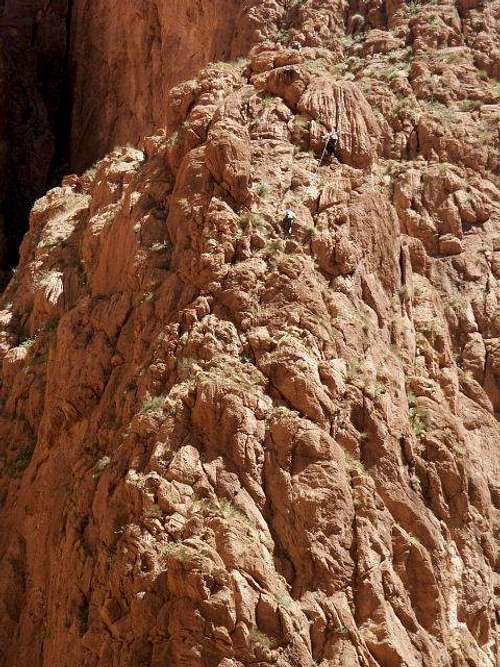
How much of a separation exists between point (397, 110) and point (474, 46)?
324 centimetres

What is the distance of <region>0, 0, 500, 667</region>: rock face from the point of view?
512 inches

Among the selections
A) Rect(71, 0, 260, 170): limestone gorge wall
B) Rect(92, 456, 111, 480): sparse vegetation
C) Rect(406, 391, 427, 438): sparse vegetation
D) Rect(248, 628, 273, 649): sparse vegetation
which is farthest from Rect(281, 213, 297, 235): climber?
Rect(71, 0, 260, 170): limestone gorge wall

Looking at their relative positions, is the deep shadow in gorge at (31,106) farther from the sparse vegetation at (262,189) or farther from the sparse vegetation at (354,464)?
the sparse vegetation at (354,464)

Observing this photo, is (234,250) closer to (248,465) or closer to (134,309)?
(134,309)

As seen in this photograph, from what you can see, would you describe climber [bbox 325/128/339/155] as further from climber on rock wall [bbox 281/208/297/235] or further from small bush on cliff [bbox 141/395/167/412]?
small bush on cliff [bbox 141/395/167/412]

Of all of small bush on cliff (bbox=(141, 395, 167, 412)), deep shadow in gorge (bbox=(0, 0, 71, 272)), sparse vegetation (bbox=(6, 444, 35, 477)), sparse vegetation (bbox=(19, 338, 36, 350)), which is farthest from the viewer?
deep shadow in gorge (bbox=(0, 0, 71, 272))

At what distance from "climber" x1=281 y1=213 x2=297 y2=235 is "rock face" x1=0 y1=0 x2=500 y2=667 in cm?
12

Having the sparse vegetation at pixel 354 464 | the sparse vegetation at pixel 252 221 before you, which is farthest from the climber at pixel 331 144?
the sparse vegetation at pixel 354 464

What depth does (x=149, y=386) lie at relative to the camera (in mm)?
15070

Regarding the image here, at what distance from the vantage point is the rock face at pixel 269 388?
12992mm

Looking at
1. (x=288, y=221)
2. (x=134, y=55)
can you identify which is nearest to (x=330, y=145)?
(x=288, y=221)

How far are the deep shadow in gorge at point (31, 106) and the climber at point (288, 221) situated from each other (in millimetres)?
15167

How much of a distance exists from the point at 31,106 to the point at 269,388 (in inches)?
831

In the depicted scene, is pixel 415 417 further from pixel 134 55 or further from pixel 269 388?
pixel 134 55
